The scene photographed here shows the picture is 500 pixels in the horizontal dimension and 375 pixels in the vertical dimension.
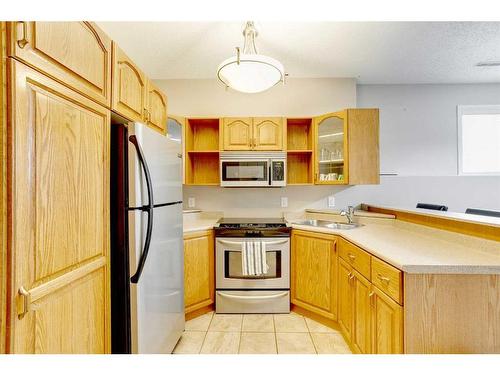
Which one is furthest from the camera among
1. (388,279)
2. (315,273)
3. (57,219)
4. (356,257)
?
(315,273)

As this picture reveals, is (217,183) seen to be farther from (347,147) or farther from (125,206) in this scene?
(125,206)

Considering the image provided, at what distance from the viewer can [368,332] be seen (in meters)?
1.46

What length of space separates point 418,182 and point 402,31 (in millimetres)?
1889

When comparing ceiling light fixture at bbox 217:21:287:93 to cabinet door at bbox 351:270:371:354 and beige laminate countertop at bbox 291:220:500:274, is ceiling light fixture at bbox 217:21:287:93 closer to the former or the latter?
beige laminate countertop at bbox 291:220:500:274

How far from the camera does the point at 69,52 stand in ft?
3.06

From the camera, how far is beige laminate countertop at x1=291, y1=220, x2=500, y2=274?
1.12 m

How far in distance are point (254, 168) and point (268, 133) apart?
431 mm

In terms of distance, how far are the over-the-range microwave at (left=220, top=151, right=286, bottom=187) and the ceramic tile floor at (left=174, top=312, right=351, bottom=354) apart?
4.36 ft

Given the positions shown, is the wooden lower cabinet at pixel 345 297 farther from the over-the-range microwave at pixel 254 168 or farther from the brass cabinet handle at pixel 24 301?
the brass cabinet handle at pixel 24 301

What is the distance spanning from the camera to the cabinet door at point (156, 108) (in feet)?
5.68

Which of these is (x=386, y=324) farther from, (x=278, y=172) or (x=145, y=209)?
(x=278, y=172)

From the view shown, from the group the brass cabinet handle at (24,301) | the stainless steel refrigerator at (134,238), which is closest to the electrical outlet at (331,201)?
the stainless steel refrigerator at (134,238)

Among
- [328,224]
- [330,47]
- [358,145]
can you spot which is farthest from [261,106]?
[328,224]

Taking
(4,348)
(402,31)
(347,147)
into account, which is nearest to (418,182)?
(347,147)
